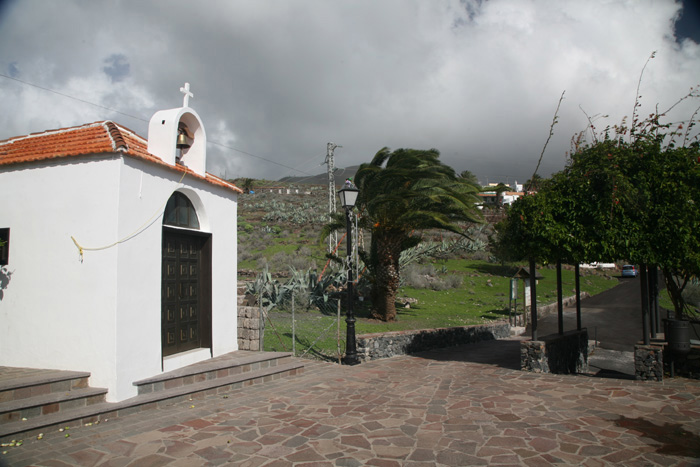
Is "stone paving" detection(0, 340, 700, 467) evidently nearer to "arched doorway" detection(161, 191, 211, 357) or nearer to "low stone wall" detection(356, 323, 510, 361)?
"arched doorway" detection(161, 191, 211, 357)

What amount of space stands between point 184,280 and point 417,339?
7.15 meters

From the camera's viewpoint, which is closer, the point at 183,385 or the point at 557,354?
the point at 183,385

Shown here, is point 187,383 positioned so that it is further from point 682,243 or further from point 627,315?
point 627,315

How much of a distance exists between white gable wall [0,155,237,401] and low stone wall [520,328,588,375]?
23.6 ft

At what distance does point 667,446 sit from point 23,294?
876 centimetres

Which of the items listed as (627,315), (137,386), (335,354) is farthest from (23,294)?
(627,315)

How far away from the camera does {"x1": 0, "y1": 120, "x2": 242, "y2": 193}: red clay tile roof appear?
21.5 ft

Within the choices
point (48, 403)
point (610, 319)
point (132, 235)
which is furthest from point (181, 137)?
point (610, 319)

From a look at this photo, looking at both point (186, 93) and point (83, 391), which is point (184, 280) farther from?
point (186, 93)

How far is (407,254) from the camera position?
68.3 ft

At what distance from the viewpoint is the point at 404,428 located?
5957mm

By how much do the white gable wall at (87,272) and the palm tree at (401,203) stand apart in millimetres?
8998

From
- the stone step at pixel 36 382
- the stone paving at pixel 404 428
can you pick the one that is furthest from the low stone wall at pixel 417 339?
the stone step at pixel 36 382

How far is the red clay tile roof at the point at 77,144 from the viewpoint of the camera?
654 centimetres
